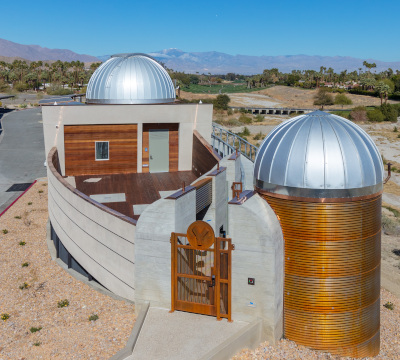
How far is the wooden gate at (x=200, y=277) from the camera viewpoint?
952 centimetres

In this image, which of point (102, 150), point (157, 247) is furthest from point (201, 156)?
point (157, 247)

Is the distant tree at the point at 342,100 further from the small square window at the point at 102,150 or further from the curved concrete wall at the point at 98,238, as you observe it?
the curved concrete wall at the point at 98,238

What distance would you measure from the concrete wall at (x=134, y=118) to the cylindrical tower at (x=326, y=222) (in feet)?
35.8

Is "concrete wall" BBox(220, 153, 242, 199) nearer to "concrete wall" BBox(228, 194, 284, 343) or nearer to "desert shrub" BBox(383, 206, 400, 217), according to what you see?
"concrete wall" BBox(228, 194, 284, 343)

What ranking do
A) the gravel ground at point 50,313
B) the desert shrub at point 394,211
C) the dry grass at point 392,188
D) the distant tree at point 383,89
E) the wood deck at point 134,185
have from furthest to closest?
the distant tree at point 383,89 < the dry grass at point 392,188 < the desert shrub at point 394,211 < the wood deck at point 134,185 < the gravel ground at point 50,313

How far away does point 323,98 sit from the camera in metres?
101

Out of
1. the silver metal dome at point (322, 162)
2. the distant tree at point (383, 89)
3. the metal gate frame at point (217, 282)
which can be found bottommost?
the metal gate frame at point (217, 282)

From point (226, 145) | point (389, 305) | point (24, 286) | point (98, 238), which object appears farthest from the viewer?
point (226, 145)

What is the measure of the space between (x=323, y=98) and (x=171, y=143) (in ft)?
281

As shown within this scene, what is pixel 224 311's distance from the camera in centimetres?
1003

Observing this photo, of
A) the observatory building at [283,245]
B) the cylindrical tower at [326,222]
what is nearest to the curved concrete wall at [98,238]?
the observatory building at [283,245]

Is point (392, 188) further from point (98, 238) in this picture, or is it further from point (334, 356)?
point (98, 238)

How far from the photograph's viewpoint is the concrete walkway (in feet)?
28.6

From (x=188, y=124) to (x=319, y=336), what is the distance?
Result: 13114 mm
